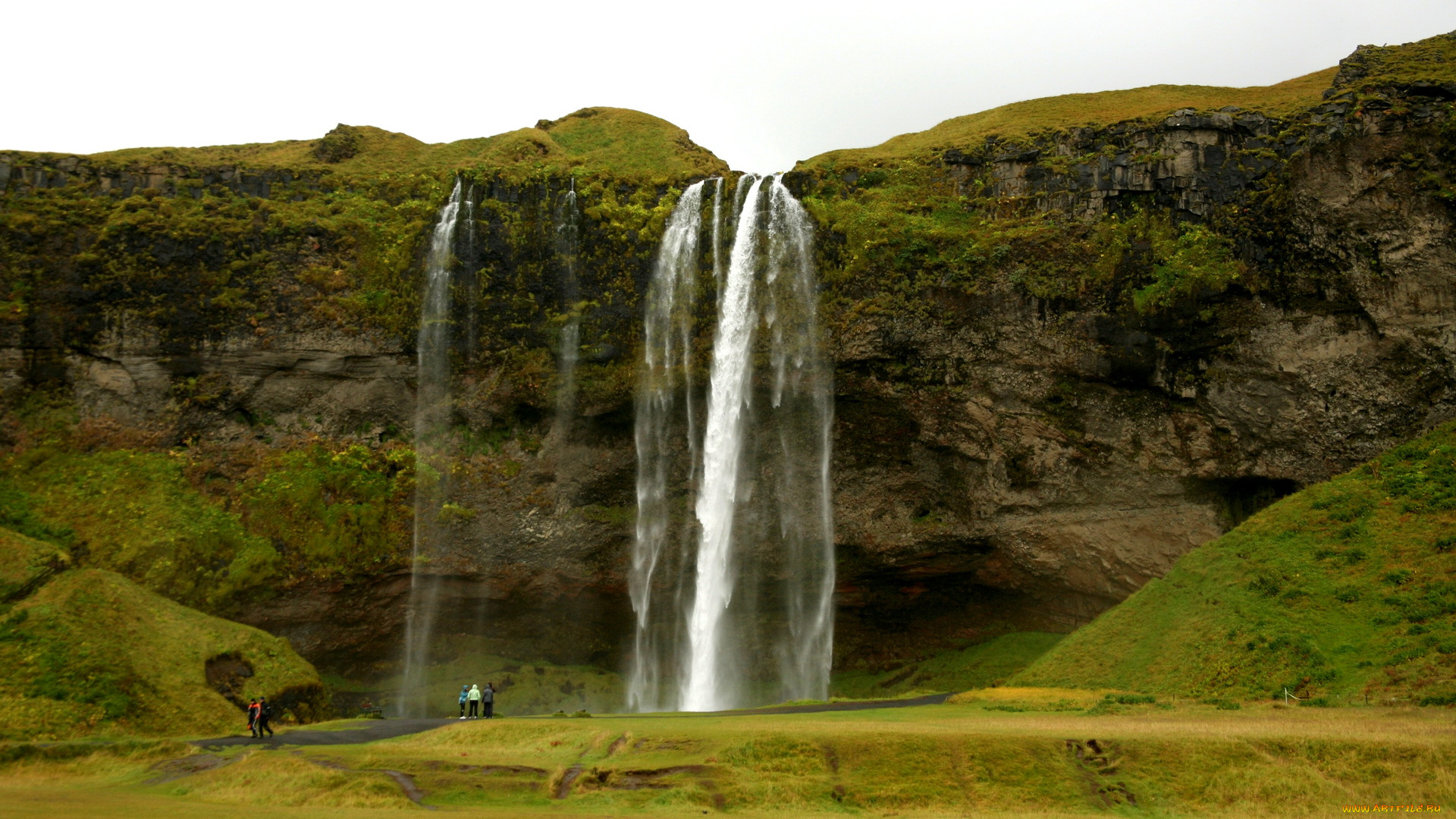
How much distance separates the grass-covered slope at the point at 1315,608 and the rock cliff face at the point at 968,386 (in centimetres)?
456

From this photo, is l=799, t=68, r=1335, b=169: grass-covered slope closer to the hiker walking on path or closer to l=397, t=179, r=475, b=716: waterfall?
l=397, t=179, r=475, b=716: waterfall

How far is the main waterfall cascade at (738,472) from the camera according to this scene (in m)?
43.4

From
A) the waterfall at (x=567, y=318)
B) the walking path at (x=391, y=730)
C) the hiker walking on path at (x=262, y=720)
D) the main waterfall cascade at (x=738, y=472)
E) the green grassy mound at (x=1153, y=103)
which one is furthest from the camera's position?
the waterfall at (x=567, y=318)

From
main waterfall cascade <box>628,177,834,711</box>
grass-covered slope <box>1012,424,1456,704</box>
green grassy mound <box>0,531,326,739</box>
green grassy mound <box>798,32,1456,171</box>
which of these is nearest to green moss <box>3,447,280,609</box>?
green grassy mound <box>0,531,326,739</box>

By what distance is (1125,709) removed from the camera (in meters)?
26.1

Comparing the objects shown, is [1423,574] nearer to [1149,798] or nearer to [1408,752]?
[1408,752]

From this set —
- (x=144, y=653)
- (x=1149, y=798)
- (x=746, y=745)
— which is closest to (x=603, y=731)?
(x=746, y=745)

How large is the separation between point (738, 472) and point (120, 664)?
2321 cm

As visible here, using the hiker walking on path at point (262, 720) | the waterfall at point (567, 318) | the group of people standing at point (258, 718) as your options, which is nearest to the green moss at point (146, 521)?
the waterfall at point (567, 318)

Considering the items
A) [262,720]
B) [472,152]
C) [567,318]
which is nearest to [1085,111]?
[567,318]

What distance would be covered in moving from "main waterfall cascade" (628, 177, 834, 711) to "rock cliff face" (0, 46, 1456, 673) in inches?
47.7

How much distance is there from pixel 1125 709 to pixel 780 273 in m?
24.2

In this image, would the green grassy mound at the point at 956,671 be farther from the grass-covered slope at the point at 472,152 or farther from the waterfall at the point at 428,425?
the grass-covered slope at the point at 472,152

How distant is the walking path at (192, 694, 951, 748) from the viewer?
25.1m
